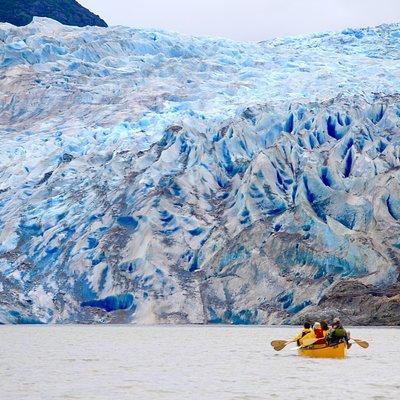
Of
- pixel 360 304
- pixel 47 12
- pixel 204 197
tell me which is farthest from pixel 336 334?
pixel 47 12

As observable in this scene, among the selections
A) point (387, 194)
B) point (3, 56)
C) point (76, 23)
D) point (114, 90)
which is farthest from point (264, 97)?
point (76, 23)

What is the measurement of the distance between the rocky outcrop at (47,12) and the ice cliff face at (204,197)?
52.5 meters

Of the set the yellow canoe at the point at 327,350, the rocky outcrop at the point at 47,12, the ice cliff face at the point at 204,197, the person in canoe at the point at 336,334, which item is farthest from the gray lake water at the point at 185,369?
the rocky outcrop at the point at 47,12

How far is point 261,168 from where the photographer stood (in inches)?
3223

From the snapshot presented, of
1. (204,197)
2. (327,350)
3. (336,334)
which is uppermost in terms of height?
(336,334)

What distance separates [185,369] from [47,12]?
439 feet

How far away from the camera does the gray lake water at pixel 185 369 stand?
28719 mm

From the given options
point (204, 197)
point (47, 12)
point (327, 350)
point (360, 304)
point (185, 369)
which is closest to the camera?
point (185, 369)

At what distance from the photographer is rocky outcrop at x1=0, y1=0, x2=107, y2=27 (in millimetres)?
156625

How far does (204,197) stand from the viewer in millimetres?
85000

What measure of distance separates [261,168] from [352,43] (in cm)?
4082

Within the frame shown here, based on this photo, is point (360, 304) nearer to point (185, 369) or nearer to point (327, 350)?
point (327, 350)

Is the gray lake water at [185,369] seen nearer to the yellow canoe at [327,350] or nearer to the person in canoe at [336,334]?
the yellow canoe at [327,350]

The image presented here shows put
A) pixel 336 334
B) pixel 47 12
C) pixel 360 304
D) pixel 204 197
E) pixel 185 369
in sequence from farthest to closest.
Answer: pixel 47 12
pixel 204 197
pixel 360 304
pixel 336 334
pixel 185 369
